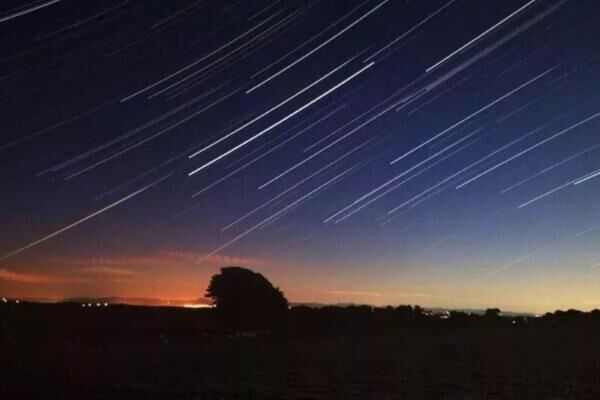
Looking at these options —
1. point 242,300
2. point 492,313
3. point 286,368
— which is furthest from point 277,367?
point 492,313

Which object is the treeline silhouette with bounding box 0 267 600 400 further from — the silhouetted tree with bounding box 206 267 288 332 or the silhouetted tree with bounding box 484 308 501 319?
the silhouetted tree with bounding box 484 308 501 319

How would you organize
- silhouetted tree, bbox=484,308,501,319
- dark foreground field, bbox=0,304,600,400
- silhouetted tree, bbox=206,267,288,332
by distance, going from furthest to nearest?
silhouetted tree, bbox=484,308,501,319
silhouetted tree, bbox=206,267,288,332
dark foreground field, bbox=0,304,600,400

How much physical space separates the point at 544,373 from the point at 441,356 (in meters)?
9.19

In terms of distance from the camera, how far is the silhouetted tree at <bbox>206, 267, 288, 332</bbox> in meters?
70.1

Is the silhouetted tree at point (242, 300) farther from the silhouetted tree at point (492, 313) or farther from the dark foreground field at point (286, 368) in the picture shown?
the silhouetted tree at point (492, 313)

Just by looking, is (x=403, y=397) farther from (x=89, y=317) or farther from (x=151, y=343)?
(x=89, y=317)

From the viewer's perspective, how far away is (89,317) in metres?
91.6

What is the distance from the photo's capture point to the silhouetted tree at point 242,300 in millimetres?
70125

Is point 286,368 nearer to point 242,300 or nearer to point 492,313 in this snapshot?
point 242,300

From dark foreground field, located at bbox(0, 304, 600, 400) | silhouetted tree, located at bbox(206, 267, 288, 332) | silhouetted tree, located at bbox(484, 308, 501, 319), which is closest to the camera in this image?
dark foreground field, located at bbox(0, 304, 600, 400)

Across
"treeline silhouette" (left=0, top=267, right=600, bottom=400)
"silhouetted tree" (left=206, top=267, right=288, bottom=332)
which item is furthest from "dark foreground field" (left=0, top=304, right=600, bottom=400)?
"silhouetted tree" (left=206, top=267, right=288, bottom=332)

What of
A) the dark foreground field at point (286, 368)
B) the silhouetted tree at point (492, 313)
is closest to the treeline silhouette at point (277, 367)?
the dark foreground field at point (286, 368)

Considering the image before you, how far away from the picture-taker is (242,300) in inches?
2778

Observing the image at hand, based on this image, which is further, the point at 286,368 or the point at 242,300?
the point at 242,300
